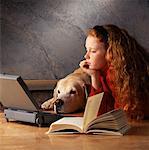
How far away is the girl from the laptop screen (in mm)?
378

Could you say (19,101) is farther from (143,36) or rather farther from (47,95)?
(143,36)

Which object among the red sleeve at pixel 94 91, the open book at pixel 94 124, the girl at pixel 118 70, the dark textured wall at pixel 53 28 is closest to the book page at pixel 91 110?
the open book at pixel 94 124

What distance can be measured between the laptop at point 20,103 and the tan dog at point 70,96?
13.3 inches

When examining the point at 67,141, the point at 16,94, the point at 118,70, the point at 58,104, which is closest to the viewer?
the point at 67,141

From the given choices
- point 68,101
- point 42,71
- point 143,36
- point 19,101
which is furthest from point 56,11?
point 19,101

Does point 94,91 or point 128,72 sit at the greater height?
point 128,72

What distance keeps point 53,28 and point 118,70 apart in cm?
89

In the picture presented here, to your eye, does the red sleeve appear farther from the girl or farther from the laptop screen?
the laptop screen

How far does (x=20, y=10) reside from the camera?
2.86 meters

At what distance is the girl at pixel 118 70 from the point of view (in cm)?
212

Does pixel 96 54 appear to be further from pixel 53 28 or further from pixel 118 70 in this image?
pixel 53 28

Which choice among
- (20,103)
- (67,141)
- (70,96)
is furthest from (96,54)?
(67,141)

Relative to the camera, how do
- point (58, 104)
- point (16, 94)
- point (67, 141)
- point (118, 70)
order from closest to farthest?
point (67, 141)
point (16, 94)
point (118, 70)
point (58, 104)

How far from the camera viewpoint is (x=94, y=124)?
5.57ft
